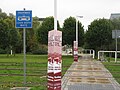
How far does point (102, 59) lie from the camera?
43.6m

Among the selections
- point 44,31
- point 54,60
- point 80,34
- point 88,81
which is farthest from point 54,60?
point 44,31

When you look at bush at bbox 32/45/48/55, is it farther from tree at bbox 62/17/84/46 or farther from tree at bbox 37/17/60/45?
tree at bbox 62/17/84/46

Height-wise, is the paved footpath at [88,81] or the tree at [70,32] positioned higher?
the tree at [70,32]

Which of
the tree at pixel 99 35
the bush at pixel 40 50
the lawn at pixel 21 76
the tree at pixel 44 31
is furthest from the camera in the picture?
the bush at pixel 40 50

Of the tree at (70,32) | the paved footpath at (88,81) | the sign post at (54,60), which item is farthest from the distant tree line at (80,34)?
the sign post at (54,60)

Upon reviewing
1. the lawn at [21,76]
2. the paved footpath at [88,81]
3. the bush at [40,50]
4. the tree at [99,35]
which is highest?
the tree at [99,35]

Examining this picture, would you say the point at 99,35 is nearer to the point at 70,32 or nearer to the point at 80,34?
the point at 80,34

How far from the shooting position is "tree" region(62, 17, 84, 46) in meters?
53.8

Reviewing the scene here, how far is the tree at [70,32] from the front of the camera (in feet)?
177

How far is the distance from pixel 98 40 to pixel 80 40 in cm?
540

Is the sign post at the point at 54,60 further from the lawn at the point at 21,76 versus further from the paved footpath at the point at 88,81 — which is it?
the paved footpath at the point at 88,81

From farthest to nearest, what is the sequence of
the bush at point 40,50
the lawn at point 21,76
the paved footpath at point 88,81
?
the bush at point 40,50, the lawn at point 21,76, the paved footpath at point 88,81

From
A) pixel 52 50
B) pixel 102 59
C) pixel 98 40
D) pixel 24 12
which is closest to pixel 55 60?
pixel 52 50

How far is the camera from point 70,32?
5419 centimetres
